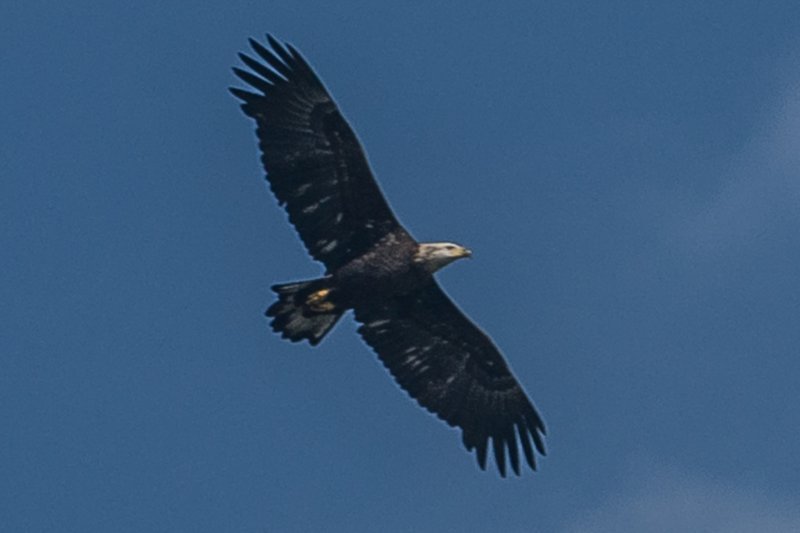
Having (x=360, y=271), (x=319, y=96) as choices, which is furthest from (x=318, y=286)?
(x=319, y=96)

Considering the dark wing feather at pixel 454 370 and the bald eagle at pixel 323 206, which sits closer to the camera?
the bald eagle at pixel 323 206

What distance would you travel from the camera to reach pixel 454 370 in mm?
28125

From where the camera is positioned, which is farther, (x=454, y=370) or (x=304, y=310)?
(x=454, y=370)

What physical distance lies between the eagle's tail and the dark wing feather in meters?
1.00

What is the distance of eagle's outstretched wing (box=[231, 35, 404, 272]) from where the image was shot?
26.6m

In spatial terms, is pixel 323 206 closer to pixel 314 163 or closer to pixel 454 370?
pixel 314 163

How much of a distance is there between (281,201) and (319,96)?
1.33 m

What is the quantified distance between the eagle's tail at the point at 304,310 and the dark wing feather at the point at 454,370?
1.00 metres

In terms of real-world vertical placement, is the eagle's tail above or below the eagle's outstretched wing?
below

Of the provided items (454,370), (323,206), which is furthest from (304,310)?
(454,370)

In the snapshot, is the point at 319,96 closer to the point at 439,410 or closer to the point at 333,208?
the point at 333,208

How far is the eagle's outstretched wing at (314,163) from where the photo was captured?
26625 millimetres

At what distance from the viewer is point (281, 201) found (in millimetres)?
26703

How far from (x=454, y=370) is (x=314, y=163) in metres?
3.37
